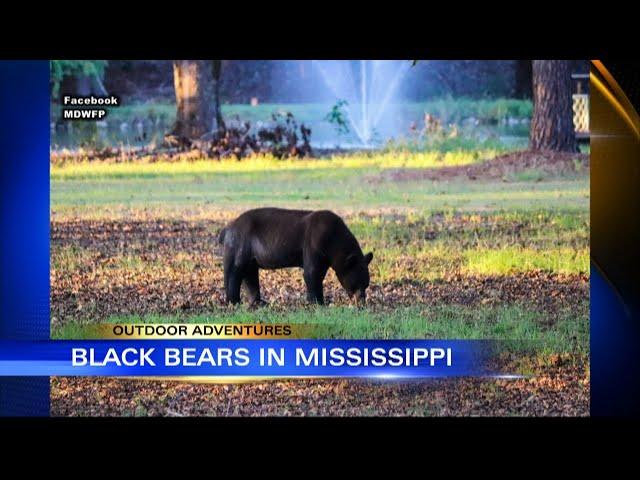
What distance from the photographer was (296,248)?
14.8 m

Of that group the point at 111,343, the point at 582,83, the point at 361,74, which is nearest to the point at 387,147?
the point at 361,74

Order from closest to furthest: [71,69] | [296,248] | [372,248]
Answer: [71,69] → [372,248] → [296,248]

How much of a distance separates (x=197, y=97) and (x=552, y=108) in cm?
262

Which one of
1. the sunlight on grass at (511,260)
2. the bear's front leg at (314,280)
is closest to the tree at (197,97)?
the bear's front leg at (314,280)

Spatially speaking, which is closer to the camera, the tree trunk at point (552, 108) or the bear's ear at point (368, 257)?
the tree trunk at point (552, 108)

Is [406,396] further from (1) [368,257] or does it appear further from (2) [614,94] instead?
(2) [614,94]

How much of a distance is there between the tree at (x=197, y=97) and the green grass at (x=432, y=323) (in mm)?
1384

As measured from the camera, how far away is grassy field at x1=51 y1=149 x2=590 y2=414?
562 inches

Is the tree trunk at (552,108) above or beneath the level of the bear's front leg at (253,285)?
above

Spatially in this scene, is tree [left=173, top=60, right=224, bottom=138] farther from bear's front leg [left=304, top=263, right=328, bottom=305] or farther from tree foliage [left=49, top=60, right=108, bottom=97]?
bear's front leg [left=304, top=263, right=328, bottom=305]

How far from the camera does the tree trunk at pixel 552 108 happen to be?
46.5 ft

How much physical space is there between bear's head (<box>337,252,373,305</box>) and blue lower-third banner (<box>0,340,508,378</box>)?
21.0 inches

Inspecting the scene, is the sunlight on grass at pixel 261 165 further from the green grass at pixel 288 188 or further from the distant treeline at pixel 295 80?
the distant treeline at pixel 295 80

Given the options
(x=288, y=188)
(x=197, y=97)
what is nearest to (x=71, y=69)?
(x=197, y=97)
